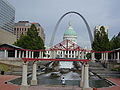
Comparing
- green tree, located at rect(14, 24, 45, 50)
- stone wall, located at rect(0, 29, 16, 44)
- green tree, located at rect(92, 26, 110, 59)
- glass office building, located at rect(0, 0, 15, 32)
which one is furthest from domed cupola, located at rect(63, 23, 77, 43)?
green tree, located at rect(92, 26, 110, 59)

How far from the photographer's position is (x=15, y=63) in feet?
190

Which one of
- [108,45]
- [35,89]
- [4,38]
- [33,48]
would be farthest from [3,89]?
[4,38]

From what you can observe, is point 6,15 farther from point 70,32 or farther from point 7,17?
point 70,32

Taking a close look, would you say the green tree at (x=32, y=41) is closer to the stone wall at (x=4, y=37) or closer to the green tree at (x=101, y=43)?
the green tree at (x=101, y=43)

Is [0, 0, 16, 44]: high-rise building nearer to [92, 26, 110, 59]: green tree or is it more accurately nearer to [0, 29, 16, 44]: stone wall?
[0, 29, 16, 44]: stone wall

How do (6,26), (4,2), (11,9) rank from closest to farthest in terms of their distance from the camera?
(4,2), (6,26), (11,9)

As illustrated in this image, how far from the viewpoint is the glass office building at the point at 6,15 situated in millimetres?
129500

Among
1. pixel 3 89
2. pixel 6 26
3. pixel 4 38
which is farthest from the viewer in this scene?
pixel 6 26

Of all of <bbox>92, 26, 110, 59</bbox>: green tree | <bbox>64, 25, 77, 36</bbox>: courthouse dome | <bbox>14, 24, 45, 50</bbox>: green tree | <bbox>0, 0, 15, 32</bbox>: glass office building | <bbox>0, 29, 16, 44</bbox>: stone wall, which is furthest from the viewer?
<bbox>64, 25, 77, 36</bbox>: courthouse dome

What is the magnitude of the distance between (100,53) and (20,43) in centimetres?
2827

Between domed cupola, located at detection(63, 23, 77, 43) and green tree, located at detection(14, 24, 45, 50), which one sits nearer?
green tree, located at detection(14, 24, 45, 50)

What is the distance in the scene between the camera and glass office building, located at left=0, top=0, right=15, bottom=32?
425 ft

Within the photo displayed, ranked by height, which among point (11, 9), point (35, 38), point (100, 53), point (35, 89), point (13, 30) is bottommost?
point (35, 89)

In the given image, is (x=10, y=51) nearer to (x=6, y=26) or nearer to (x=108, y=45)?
(x=108, y=45)
